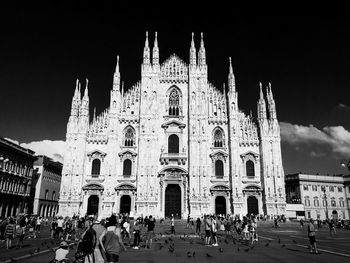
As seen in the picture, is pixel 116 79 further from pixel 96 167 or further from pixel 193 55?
pixel 96 167

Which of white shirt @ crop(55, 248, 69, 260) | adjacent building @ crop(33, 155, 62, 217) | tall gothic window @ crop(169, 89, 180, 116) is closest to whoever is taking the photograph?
white shirt @ crop(55, 248, 69, 260)

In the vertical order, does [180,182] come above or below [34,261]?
above

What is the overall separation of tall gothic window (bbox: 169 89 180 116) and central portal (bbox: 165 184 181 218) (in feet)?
35.8

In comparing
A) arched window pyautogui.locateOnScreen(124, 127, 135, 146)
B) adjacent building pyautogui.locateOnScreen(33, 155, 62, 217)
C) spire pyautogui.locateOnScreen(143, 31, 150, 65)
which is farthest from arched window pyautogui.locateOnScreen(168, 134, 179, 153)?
adjacent building pyautogui.locateOnScreen(33, 155, 62, 217)

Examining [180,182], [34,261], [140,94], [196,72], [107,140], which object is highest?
[196,72]

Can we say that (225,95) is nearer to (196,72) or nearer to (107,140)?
(196,72)

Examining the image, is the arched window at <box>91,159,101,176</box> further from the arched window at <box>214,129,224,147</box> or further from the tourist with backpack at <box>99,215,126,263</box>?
the tourist with backpack at <box>99,215,126,263</box>

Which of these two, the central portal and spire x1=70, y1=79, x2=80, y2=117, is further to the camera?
spire x1=70, y1=79, x2=80, y2=117

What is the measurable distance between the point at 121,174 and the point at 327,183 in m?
50.1

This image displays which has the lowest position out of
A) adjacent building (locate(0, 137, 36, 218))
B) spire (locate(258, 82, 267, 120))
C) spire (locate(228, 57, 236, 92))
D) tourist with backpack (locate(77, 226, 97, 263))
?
tourist with backpack (locate(77, 226, 97, 263))

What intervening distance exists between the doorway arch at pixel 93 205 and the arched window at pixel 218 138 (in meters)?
18.8

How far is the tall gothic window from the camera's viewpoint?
163ft

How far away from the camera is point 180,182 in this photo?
46.3 metres

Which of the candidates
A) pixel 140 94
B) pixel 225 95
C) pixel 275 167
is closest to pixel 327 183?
pixel 275 167
